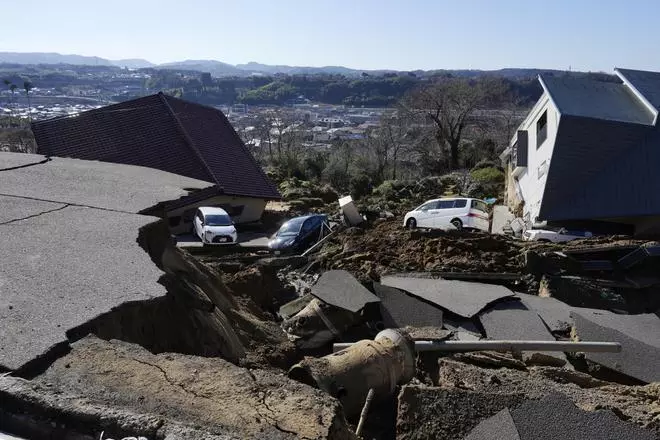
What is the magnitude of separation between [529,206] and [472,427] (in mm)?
18631

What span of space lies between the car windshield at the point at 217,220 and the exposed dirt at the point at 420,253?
6373 millimetres

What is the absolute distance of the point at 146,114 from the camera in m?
28.6

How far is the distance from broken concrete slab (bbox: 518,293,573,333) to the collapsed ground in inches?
24.2

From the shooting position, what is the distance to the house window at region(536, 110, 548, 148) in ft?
75.5

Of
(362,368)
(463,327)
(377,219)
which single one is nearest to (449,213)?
(377,219)

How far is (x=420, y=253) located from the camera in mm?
14859

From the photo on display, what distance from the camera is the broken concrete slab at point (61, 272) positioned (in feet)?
14.9

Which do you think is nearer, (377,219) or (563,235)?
(563,235)

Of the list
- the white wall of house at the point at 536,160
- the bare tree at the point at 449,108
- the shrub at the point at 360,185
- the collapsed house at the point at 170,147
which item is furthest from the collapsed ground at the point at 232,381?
the bare tree at the point at 449,108

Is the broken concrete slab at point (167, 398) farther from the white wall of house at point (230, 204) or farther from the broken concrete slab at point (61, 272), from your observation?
the white wall of house at point (230, 204)

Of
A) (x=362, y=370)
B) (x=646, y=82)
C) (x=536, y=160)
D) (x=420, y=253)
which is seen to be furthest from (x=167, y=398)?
(x=646, y=82)

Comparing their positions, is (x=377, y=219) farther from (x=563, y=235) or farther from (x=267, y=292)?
(x=267, y=292)

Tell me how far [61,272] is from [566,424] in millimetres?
5432

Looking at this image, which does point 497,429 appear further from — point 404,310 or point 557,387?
point 404,310
